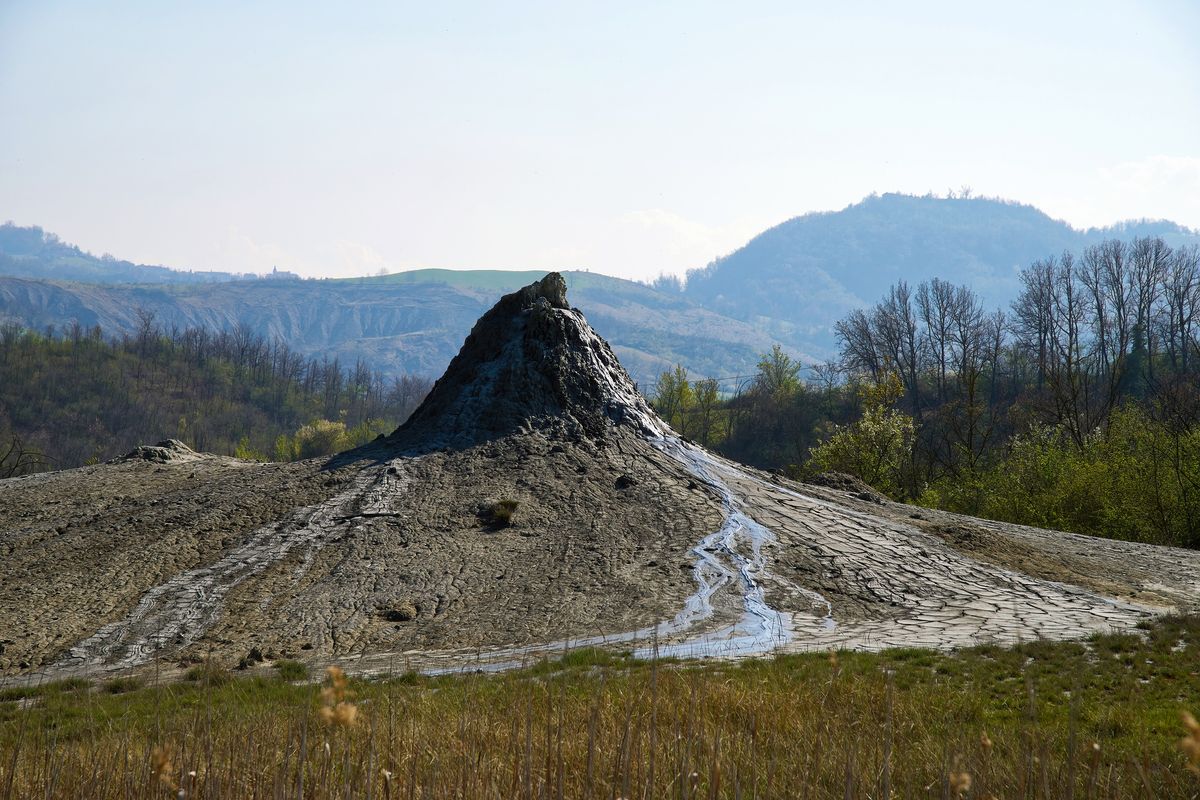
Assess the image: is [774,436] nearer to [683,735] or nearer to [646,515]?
[646,515]

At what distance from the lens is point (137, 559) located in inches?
632

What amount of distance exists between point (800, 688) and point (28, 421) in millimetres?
125339

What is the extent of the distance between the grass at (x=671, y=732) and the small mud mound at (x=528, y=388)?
9591mm

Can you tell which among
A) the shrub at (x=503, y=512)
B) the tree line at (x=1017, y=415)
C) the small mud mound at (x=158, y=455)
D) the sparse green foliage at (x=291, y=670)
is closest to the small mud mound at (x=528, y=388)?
the shrub at (x=503, y=512)

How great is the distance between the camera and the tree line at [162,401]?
111 metres

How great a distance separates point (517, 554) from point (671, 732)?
982cm

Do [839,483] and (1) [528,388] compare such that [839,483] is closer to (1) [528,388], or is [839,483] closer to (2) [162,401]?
(1) [528,388]

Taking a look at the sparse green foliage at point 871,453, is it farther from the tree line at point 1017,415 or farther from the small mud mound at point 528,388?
the small mud mound at point 528,388

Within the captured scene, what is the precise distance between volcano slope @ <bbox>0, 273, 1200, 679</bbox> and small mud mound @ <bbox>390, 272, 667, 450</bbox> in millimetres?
58

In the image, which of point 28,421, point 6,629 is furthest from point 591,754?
point 28,421

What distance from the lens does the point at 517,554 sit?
55.4 feet

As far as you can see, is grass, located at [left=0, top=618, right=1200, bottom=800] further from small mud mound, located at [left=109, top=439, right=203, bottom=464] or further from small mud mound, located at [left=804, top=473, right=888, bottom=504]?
small mud mound, located at [left=109, top=439, right=203, bottom=464]

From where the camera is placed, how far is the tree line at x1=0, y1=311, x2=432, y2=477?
363ft

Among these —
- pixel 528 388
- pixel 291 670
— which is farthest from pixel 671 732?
pixel 528 388
